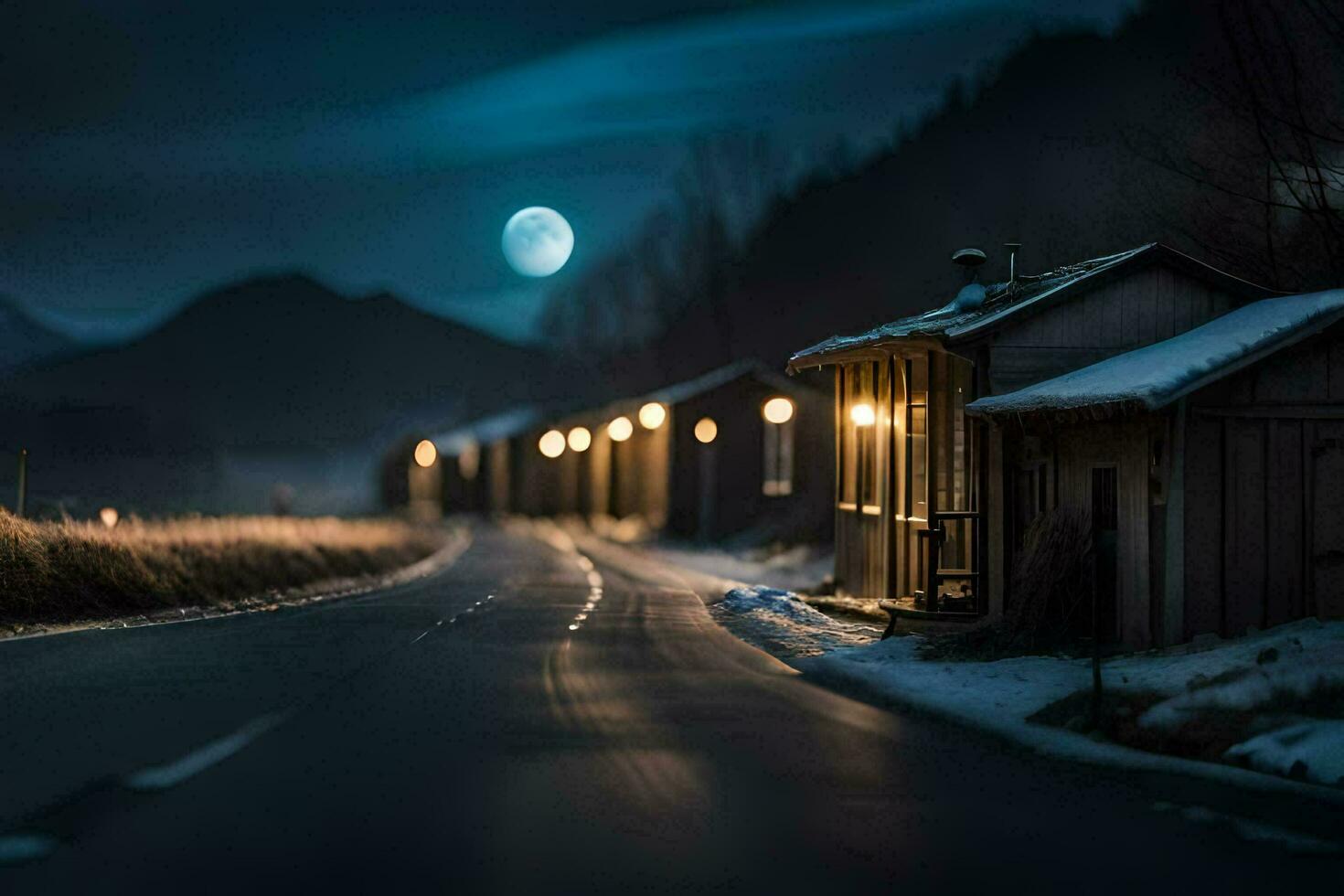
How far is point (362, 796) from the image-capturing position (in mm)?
7805

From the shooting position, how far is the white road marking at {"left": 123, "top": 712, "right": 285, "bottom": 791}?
8.07m

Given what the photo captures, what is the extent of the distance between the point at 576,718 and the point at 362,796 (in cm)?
318

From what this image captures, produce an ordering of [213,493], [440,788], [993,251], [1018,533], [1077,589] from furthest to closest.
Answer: [213,493] → [993,251] → [1018,533] → [1077,589] → [440,788]

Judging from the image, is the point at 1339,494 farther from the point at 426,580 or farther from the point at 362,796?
the point at 426,580

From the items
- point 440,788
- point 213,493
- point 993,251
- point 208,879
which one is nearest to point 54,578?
point 440,788

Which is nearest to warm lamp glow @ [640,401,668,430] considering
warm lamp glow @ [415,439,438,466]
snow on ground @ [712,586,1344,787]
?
snow on ground @ [712,586,1344,787]

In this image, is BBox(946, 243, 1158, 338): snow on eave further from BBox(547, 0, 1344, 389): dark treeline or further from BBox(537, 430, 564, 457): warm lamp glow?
BBox(537, 430, 564, 457): warm lamp glow

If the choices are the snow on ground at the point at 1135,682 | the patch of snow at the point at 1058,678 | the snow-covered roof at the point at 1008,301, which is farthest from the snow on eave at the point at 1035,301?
the patch of snow at the point at 1058,678

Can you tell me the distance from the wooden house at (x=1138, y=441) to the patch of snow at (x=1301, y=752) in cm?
430

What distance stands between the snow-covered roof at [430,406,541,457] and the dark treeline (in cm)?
819

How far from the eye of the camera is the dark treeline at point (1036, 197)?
24.0 m

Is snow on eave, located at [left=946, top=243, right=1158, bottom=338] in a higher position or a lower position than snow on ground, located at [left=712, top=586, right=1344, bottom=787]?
higher

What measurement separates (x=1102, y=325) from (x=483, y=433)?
215ft

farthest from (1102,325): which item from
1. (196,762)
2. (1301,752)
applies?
(196,762)
